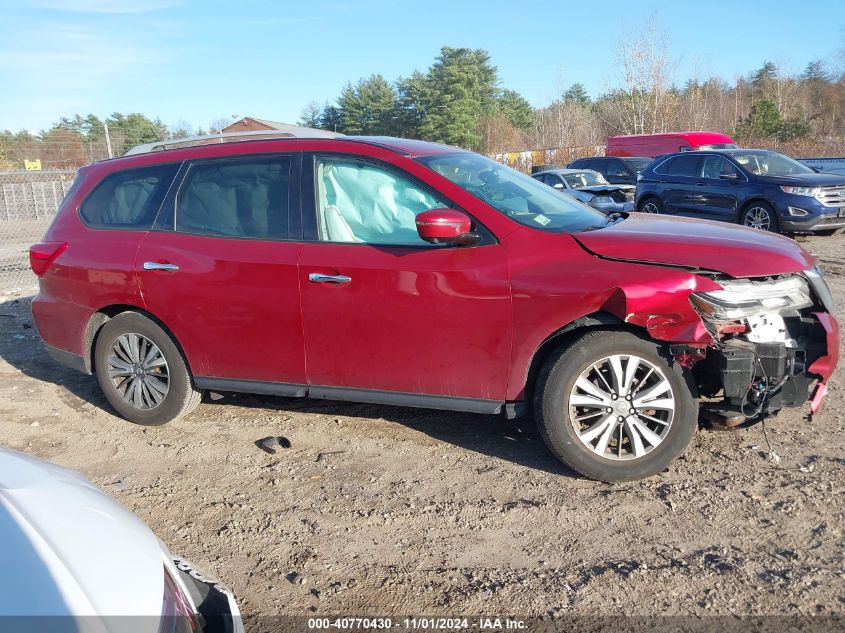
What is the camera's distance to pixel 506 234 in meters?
3.86

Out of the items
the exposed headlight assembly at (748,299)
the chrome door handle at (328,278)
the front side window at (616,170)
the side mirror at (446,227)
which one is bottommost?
the exposed headlight assembly at (748,299)

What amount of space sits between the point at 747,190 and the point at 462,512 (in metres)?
11.5

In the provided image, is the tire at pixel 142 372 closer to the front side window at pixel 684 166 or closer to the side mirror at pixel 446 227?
the side mirror at pixel 446 227

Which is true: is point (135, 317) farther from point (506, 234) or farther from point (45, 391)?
point (506, 234)

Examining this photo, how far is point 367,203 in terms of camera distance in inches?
169

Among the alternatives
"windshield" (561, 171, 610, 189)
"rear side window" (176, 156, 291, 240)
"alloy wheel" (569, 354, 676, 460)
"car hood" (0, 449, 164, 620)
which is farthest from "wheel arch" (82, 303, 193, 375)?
"windshield" (561, 171, 610, 189)

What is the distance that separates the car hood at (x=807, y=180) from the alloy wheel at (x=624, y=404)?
34.8 ft

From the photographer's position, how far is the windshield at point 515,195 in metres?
4.10

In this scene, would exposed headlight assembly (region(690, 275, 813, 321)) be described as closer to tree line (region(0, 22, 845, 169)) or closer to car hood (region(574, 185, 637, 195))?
car hood (region(574, 185, 637, 195))

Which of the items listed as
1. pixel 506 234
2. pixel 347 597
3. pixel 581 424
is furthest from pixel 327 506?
pixel 506 234

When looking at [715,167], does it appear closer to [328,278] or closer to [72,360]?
[328,278]

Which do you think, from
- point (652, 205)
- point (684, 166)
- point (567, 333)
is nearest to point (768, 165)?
point (684, 166)

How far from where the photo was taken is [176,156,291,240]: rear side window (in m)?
4.41

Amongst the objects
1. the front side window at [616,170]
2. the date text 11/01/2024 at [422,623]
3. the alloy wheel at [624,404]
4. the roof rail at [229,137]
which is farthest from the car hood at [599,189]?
the date text 11/01/2024 at [422,623]
